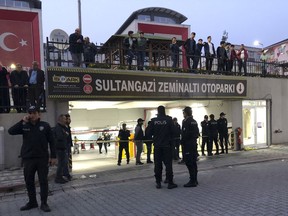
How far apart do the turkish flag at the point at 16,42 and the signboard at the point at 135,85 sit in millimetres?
8166

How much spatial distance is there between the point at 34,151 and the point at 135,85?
20.8 feet

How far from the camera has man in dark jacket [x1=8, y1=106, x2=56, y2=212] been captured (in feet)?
18.5

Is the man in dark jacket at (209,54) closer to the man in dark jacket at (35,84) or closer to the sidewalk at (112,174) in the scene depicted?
the sidewalk at (112,174)

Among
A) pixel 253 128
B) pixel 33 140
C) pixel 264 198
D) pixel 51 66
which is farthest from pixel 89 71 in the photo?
pixel 253 128

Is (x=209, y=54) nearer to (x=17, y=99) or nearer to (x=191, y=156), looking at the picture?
(x=191, y=156)

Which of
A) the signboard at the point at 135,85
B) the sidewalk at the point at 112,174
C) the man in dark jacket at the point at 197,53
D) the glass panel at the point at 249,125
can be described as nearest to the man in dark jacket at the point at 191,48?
the man in dark jacket at the point at 197,53

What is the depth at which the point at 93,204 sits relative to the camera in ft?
20.4

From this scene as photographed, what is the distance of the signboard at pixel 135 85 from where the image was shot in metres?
10.1

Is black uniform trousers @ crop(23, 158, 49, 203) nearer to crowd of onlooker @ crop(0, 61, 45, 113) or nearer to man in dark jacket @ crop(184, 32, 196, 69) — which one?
crowd of onlooker @ crop(0, 61, 45, 113)

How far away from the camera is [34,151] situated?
5.62 metres

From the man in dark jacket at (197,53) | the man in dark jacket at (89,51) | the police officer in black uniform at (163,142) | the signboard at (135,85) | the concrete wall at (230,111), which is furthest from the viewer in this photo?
the concrete wall at (230,111)

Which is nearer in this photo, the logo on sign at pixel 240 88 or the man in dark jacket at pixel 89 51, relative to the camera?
the man in dark jacket at pixel 89 51

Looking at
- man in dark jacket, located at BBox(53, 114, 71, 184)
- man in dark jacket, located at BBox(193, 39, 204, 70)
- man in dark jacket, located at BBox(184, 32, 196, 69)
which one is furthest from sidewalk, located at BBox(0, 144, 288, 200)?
man in dark jacket, located at BBox(184, 32, 196, 69)

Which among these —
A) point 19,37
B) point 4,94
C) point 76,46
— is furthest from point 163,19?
point 4,94
